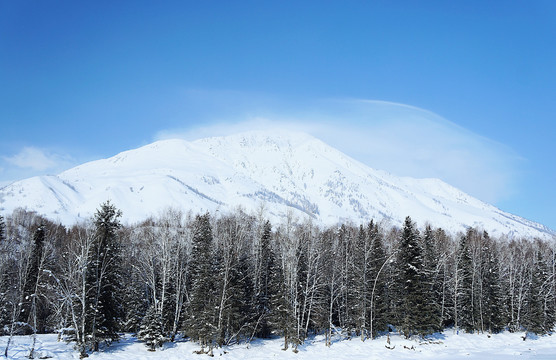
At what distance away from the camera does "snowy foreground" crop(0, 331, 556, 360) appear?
38169 millimetres

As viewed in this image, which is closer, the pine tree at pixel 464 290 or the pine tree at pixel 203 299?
the pine tree at pixel 203 299

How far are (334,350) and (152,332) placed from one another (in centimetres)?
2076

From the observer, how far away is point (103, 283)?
4128cm

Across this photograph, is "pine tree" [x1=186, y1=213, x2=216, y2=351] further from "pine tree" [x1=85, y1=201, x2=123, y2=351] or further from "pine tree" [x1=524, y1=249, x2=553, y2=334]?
"pine tree" [x1=524, y1=249, x2=553, y2=334]

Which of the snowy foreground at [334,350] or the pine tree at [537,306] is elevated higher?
the pine tree at [537,306]

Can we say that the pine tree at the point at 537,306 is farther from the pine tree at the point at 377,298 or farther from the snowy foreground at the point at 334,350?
the pine tree at the point at 377,298

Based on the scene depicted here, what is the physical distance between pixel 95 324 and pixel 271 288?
20.8 meters

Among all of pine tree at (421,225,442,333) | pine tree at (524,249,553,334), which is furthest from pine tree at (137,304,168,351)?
pine tree at (524,249,553,334)

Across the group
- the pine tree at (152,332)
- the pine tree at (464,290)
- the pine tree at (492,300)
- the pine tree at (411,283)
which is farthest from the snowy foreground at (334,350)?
the pine tree at (492,300)

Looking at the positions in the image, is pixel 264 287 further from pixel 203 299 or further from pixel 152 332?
pixel 152 332

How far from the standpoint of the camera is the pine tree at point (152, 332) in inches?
1663

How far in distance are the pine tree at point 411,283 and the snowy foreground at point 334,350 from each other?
2.00 metres

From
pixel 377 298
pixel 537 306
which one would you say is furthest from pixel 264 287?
pixel 537 306

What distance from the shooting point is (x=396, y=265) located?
5753 cm
